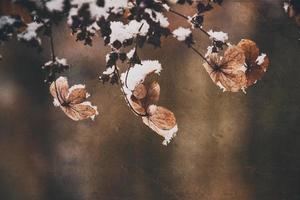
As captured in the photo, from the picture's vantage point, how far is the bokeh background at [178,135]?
10.3 ft

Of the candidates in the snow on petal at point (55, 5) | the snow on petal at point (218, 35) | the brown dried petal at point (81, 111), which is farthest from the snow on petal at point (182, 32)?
the snow on petal at point (55, 5)

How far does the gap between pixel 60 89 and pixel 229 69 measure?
1483mm

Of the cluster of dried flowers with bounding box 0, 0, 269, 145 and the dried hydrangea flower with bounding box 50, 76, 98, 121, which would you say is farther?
the dried hydrangea flower with bounding box 50, 76, 98, 121

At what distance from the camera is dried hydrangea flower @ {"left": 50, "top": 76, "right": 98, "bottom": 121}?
3.21 metres

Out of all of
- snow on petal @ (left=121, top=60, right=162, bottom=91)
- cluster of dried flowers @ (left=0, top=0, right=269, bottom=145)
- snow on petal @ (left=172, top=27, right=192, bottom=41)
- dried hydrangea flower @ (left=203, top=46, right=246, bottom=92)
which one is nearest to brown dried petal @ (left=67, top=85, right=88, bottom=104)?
cluster of dried flowers @ (left=0, top=0, right=269, bottom=145)

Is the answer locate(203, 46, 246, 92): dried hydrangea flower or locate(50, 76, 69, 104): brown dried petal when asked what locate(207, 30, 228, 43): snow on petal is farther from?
locate(50, 76, 69, 104): brown dried petal

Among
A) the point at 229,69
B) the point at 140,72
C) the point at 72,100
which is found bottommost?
the point at 72,100

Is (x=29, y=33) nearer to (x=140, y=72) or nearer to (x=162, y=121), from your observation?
(x=140, y=72)

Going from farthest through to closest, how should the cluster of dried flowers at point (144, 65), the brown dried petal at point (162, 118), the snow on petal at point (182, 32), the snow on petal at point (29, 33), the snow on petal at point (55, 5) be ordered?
the brown dried petal at point (162, 118) → the snow on petal at point (182, 32) → the cluster of dried flowers at point (144, 65) → the snow on petal at point (29, 33) → the snow on petal at point (55, 5)

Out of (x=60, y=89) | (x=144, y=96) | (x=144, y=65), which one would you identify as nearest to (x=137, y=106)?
(x=144, y=96)

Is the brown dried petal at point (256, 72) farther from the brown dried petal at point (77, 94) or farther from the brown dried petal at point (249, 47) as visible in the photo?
the brown dried petal at point (77, 94)

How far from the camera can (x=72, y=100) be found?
3.24 meters

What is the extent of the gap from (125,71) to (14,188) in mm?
1480

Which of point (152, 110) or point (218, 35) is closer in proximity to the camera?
point (218, 35)
